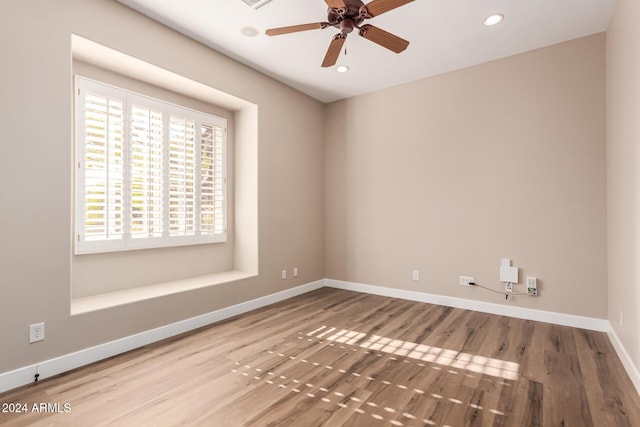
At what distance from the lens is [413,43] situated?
3430 mm

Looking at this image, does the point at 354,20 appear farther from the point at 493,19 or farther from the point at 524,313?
the point at 524,313

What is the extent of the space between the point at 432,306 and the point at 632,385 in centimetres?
205

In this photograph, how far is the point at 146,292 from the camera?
3.21 meters

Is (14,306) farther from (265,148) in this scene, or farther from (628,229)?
(628,229)

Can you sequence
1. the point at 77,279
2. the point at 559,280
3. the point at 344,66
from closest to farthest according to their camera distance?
the point at 77,279, the point at 559,280, the point at 344,66

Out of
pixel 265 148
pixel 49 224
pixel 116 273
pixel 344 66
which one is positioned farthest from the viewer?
pixel 265 148

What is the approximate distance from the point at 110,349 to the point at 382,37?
3441 millimetres

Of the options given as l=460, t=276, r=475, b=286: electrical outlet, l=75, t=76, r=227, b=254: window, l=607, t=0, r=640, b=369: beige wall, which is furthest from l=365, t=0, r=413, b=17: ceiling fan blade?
l=460, t=276, r=475, b=286: electrical outlet

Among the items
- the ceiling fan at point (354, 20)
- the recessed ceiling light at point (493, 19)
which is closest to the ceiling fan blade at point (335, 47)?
the ceiling fan at point (354, 20)

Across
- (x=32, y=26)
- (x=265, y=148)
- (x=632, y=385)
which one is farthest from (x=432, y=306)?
(x=32, y=26)

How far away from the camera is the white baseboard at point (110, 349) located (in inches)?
87.7

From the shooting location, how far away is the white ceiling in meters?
2.82

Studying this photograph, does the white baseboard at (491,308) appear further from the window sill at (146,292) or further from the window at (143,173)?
the window at (143,173)

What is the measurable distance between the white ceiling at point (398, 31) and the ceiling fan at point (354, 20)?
42cm
